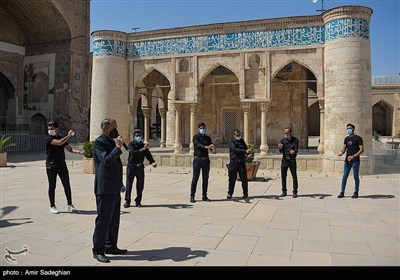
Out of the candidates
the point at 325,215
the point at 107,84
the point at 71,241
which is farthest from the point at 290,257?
the point at 107,84

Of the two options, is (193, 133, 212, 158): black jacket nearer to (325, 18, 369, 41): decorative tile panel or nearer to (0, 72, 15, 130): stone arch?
(325, 18, 369, 41): decorative tile panel

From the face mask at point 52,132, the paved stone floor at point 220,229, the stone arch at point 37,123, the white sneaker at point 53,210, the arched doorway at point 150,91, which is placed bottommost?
the paved stone floor at point 220,229

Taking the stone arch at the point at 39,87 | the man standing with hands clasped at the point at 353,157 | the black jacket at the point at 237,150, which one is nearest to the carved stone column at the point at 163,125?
the stone arch at the point at 39,87

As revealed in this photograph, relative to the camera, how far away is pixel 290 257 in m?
3.91

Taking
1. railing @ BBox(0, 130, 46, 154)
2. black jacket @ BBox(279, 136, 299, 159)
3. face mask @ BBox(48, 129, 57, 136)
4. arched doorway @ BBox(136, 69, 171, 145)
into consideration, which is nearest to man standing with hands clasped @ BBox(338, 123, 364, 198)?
black jacket @ BBox(279, 136, 299, 159)

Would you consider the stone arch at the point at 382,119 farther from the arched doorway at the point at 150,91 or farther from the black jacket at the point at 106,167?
the black jacket at the point at 106,167

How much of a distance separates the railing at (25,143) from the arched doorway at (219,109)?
40.3 feet

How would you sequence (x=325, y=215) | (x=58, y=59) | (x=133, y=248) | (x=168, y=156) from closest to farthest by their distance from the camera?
1. (x=133, y=248)
2. (x=325, y=215)
3. (x=168, y=156)
4. (x=58, y=59)

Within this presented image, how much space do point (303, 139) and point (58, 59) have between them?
60.5 ft

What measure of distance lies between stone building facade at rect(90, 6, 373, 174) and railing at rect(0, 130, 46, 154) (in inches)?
391

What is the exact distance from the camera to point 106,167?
3.98 m

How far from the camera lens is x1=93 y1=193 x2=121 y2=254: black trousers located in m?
3.84

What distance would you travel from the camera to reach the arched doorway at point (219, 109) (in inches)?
711
